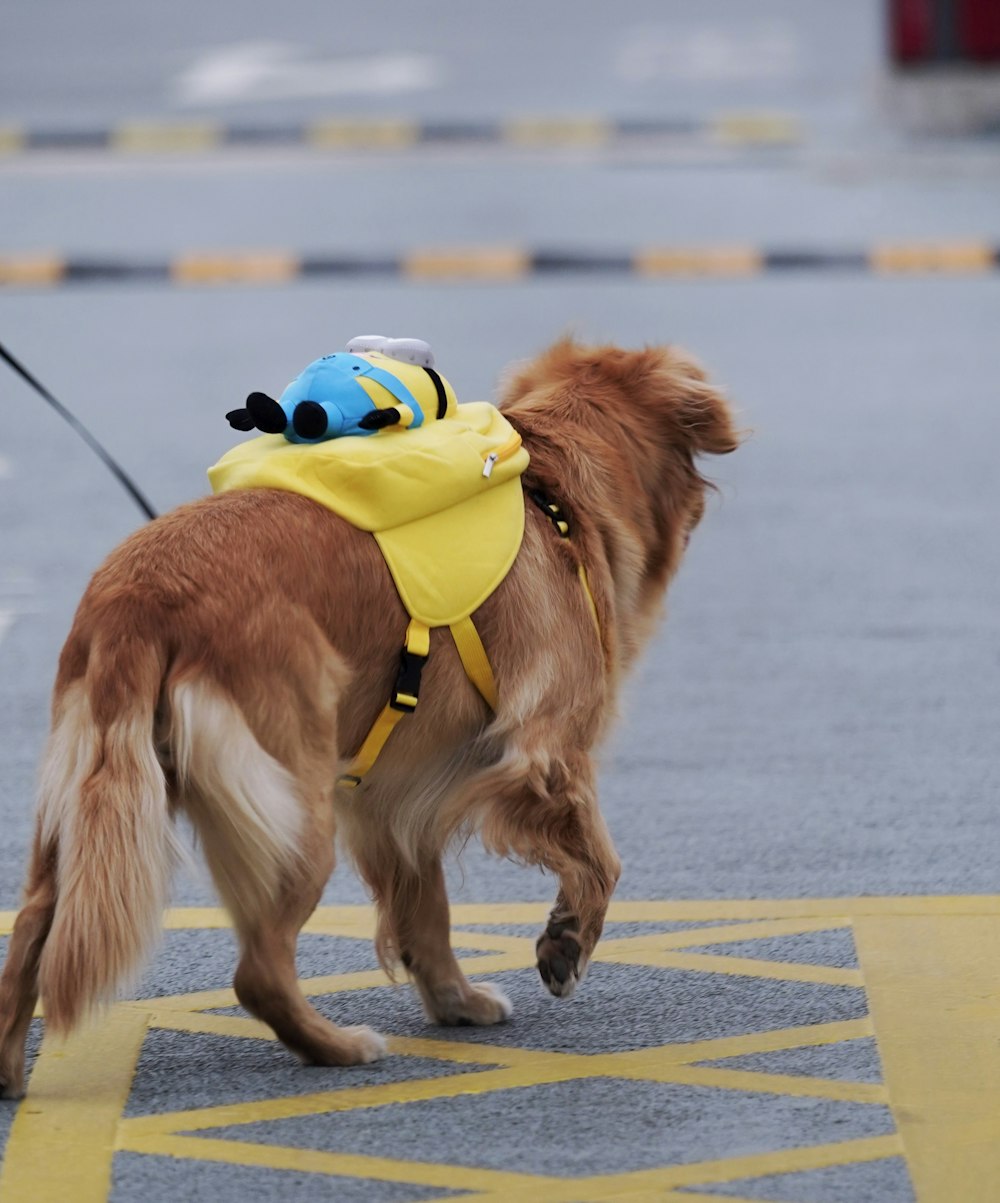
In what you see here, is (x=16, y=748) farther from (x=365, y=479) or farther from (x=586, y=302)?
(x=586, y=302)

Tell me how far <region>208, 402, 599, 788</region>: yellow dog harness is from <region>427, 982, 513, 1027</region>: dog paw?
51cm

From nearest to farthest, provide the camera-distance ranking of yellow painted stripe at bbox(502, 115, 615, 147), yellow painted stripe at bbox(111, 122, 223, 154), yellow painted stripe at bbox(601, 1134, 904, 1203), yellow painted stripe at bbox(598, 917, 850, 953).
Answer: yellow painted stripe at bbox(601, 1134, 904, 1203) < yellow painted stripe at bbox(598, 917, 850, 953) < yellow painted stripe at bbox(111, 122, 223, 154) < yellow painted stripe at bbox(502, 115, 615, 147)

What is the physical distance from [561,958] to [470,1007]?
0.96ft

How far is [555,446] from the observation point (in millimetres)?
4180

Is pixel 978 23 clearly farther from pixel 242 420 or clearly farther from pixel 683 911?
pixel 242 420

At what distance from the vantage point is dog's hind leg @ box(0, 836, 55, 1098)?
3539mm

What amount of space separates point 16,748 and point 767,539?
3270 mm

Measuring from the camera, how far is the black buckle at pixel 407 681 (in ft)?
12.2

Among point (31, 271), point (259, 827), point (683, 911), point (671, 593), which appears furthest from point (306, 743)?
point (31, 271)

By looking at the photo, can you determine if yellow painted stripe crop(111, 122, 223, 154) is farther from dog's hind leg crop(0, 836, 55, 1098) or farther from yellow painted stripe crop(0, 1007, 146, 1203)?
dog's hind leg crop(0, 836, 55, 1098)

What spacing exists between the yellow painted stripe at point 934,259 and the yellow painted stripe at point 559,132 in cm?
541

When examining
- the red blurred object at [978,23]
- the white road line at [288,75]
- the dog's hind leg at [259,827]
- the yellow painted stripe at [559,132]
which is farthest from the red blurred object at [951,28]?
the dog's hind leg at [259,827]

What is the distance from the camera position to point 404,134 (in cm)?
1906

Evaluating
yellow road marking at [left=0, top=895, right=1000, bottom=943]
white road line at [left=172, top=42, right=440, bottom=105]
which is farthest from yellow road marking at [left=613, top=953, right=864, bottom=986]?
white road line at [left=172, top=42, right=440, bottom=105]
